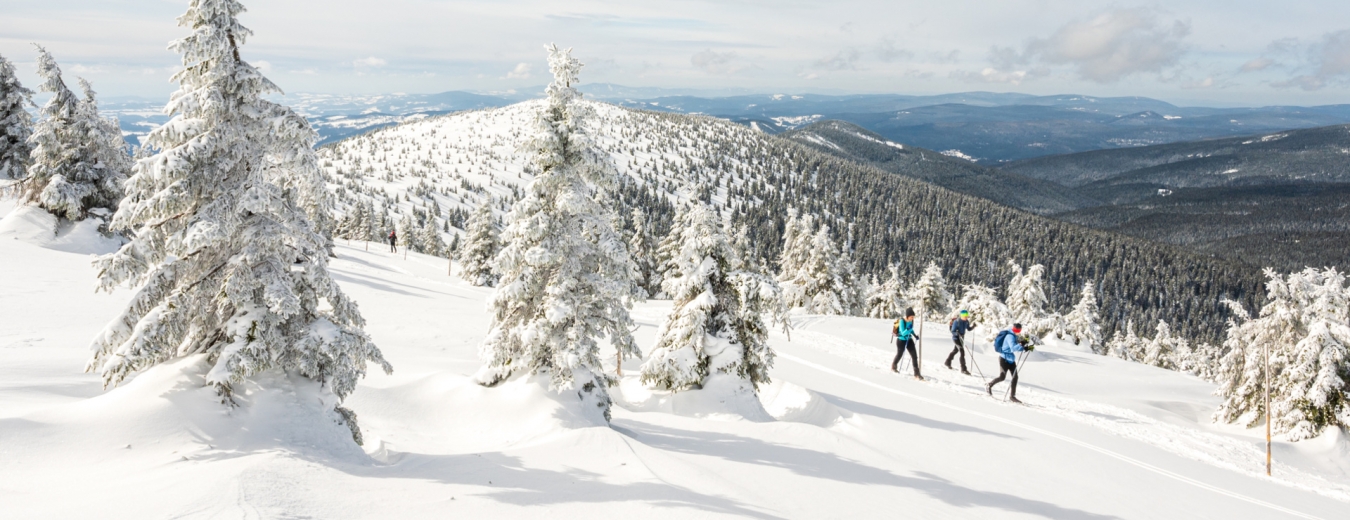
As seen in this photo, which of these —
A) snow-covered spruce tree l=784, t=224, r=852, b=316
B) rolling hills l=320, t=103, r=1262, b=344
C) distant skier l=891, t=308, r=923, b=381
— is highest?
distant skier l=891, t=308, r=923, b=381

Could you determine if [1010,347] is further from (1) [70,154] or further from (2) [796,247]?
(2) [796,247]

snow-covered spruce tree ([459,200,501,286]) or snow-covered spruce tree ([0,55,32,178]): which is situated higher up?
snow-covered spruce tree ([0,55,32,178])

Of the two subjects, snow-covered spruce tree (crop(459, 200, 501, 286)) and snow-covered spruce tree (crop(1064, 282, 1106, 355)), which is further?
snow-covered spruce tree (crop(1064, 282, 1106, 355))

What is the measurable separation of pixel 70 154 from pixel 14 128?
738 cm

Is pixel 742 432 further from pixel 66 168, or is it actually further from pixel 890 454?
pixel 66 168

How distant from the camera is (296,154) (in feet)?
24.6

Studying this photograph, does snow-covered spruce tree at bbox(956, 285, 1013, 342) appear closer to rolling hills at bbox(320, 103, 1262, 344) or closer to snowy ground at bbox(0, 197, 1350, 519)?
snowy ground at bbox(0, 197, 1350, 519)

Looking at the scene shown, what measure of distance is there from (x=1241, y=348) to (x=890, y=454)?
65.0ft

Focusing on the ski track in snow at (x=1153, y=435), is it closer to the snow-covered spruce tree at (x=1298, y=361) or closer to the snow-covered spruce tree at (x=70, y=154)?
the snow-covered spruce tree at (x=1298, y=361)

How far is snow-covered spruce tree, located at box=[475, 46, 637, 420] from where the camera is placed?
1050 cm

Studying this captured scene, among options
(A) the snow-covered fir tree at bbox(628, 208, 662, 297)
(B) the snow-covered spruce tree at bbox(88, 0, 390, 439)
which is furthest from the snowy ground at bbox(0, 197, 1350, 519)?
(A) the snow-covered fir tree at bbox(628, 208, 662, 297)

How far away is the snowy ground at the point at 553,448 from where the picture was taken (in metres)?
5.82

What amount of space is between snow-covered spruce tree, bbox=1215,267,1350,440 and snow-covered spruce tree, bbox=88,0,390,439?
25601 mm

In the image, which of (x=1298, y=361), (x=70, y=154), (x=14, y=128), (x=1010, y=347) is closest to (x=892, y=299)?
(x=1298, y=361)
